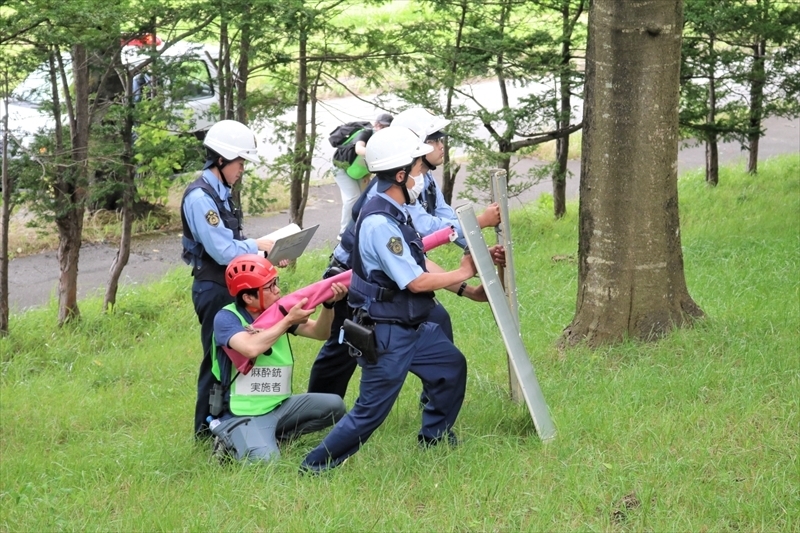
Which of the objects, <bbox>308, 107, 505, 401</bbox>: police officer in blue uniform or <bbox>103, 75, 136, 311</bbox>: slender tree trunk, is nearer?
<bbox>308, 107, 505, 401</bbox>: police officer in blue uniform

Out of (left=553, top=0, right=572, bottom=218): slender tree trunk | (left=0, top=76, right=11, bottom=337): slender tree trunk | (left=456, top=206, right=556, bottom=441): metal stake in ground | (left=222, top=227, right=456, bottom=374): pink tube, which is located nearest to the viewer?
(left=456, top=206, right=556, bottom=441): metal stake in ground

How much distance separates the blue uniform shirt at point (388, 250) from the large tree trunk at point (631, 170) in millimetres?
2117

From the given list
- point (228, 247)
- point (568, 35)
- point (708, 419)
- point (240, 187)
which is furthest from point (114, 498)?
point (568, 35)

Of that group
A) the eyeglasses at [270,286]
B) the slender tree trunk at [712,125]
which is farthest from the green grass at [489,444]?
the slender tree trunk at [712,125]

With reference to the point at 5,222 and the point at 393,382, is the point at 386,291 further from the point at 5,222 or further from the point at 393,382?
the point at 5,222

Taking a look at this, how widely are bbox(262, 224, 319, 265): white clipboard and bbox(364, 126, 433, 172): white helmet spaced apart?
1188 millimetres

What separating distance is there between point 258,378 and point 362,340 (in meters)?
0.73

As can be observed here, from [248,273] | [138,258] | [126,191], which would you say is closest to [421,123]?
[248,273]

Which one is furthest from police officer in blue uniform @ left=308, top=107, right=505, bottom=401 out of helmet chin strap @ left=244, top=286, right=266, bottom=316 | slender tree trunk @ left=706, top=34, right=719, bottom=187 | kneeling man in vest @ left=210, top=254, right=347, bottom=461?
slender tree trunk @ left=706, top=34, right=719, bottom=187

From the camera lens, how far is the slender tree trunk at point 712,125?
1038 centimetres

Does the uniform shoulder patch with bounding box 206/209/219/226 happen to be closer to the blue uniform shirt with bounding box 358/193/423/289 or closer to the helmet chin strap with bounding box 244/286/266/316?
the helmet chin strap with bounding box 244/286/266/316

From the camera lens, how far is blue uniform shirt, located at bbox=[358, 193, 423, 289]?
4621mm

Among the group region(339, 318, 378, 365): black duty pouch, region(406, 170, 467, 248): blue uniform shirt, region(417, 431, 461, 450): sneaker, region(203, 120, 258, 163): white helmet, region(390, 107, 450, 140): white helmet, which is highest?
region(390, 107, 450, 140): white helmet

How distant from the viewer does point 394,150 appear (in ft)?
15.6
